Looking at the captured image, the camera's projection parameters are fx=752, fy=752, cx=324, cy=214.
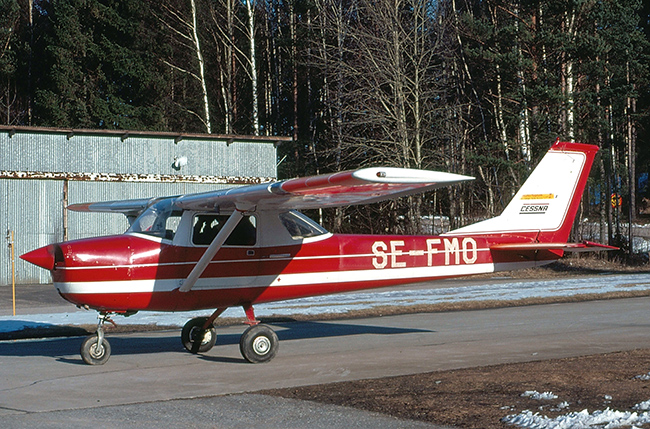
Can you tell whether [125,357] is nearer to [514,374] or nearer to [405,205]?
[514,374]

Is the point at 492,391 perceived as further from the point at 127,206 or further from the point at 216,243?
the point at 127,206

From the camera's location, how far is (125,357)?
10750 millimetres

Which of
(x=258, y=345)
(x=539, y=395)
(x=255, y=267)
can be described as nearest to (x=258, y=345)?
(x=258, y=345)

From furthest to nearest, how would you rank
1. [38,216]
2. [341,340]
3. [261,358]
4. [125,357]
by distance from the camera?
[38,216] < [341,340] < [125,357] < [261,358]

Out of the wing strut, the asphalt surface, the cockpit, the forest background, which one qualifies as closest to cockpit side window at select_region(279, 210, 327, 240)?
the cockpit

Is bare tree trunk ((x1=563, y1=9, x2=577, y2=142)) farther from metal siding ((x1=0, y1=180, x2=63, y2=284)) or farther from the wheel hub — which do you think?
the wheel hub

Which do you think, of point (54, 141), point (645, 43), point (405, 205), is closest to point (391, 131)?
point (405, 205)

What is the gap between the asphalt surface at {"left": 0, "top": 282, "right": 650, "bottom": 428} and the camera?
22.6 ft

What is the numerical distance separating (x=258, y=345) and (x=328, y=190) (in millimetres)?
2613

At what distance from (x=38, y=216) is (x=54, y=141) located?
2.61 m

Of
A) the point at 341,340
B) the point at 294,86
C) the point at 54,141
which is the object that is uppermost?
the point at 294,86

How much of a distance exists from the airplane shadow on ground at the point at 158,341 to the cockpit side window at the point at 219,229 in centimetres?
166

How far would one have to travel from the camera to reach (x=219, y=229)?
34.0ft

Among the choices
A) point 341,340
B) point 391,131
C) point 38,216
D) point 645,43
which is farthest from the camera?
point 645,43
